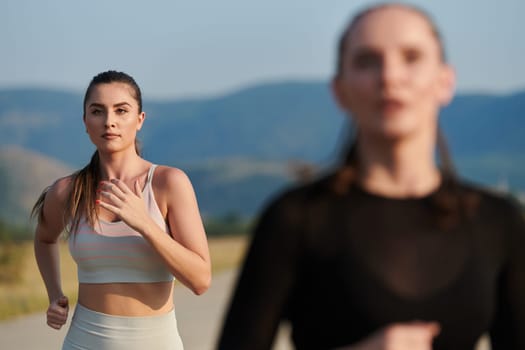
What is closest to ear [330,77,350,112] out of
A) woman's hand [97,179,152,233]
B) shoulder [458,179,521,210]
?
shoulder [458,179,521,210]

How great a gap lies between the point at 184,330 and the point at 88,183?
25.9ft

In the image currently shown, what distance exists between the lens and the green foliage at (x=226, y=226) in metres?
54.9

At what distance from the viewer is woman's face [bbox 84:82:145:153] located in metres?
4.91

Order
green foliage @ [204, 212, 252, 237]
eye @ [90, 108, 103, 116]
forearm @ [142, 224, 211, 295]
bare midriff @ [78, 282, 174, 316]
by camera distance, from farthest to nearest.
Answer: green foliage @ [204, 212, 252, 237]
eye @ [90, 108, 103, 116]
bare midriff @ [78, 282, 174, 316]
forearm @ [142, 224, 211, 295]

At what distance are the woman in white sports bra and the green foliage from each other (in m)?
48.7

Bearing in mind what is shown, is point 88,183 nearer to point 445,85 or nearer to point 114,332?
point 114,332

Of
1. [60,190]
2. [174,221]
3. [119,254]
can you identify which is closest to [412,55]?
[174,221]

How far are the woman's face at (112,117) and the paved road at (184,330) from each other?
16.4 ft

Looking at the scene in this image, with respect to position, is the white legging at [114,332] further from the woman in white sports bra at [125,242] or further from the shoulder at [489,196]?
the shoulder at [489,196]

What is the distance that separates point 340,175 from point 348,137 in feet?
0.36

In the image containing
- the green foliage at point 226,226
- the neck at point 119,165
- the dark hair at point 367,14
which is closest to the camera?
the dark hair at point 367,14

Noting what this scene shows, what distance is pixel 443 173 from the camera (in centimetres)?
228

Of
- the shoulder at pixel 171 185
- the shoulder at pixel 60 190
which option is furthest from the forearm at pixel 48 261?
the shoulder at pixel 171 185

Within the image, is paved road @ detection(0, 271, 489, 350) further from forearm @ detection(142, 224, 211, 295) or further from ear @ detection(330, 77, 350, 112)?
ear @ detection(330, 77, 350, 112)
